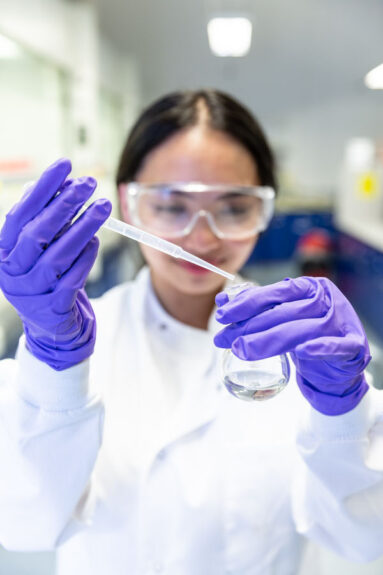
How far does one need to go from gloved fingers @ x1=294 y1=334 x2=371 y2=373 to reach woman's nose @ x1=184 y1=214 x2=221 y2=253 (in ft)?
1.45

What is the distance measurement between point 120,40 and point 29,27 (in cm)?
229

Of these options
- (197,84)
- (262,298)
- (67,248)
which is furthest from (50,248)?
(197,84)

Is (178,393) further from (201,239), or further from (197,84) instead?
(197,84)

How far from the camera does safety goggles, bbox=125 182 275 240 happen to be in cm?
103

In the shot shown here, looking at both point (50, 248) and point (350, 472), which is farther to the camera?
point (350, 472)

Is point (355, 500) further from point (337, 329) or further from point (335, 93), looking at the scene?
point (335, 93)

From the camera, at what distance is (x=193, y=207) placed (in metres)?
1.04

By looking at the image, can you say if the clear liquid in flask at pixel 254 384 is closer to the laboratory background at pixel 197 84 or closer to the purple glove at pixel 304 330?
the purple glove at pixel 304 330

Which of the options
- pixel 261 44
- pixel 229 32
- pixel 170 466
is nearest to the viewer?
pixel 170 466

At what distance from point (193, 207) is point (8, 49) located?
2006 mm

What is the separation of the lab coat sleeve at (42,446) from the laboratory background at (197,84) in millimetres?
482

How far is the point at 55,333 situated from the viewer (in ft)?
2.24

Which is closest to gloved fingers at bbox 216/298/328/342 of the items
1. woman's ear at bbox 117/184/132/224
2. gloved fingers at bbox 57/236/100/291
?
gloved fingers at bbox 57/236/100/291

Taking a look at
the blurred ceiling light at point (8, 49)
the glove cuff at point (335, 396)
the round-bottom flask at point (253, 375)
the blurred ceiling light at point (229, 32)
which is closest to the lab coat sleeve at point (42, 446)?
the round-bottom flask at point (253, 375)
